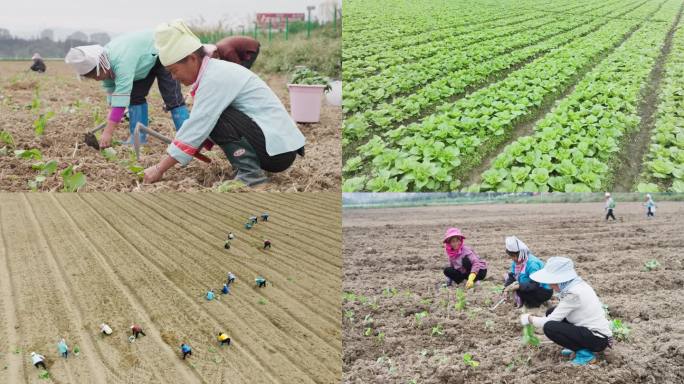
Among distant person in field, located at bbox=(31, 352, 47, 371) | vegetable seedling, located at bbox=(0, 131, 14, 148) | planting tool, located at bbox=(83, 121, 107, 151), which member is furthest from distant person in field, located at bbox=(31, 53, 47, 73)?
distant person in field, located at bbox=(31, 352, 47, 371)

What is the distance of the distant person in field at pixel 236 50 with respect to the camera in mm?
2809

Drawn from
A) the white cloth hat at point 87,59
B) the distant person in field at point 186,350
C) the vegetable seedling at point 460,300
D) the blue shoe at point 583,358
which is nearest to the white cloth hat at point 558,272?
the blue shoe at point 583,358

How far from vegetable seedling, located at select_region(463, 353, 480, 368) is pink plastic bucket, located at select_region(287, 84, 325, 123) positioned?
5.96 ft

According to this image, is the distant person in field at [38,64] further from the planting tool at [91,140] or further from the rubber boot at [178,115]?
the rubber boot at [178,115]

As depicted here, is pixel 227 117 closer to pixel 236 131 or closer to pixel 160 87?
pixel 236 131

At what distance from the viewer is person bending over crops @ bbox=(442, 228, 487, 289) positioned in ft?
8.13

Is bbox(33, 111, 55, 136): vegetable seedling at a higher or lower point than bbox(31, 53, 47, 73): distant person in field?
lower

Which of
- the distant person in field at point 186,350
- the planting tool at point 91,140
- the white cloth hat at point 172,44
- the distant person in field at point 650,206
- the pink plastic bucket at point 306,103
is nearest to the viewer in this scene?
the distant person in field at point 186,350

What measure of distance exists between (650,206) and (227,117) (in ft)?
7.02

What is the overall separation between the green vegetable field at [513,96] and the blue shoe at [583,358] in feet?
2.87

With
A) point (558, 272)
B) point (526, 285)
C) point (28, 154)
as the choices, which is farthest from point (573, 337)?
point (28, 154)

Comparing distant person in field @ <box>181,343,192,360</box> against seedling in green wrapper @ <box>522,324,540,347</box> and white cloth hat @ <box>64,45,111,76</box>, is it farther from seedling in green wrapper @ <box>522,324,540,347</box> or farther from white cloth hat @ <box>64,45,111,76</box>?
white cloth hat @ <box>64,45,111,76</box>

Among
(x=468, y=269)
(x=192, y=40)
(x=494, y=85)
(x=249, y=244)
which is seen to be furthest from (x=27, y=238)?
(x=494, y=85)

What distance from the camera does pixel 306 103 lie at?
3342 millimetres
